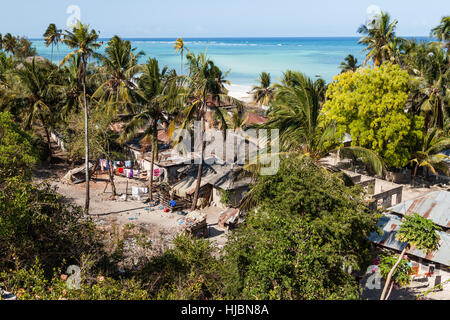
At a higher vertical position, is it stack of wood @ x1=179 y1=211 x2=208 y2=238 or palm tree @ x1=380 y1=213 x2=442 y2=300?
palm tree @ x1=380 y1=213 x2=442 y2=300

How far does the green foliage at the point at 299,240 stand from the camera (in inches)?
315

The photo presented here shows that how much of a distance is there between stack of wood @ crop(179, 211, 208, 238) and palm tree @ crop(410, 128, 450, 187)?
42.7 ft

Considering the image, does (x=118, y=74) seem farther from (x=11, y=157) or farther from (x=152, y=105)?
(x=11, y=157)

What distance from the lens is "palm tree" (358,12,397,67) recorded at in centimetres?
2617

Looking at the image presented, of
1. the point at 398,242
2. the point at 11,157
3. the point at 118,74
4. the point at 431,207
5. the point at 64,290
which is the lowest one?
the point at 398,242

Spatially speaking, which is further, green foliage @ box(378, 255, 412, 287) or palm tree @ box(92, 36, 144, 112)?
palm tree @ box(92, 36, 144, 112)

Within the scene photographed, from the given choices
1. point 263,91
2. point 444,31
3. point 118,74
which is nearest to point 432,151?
point 444,31

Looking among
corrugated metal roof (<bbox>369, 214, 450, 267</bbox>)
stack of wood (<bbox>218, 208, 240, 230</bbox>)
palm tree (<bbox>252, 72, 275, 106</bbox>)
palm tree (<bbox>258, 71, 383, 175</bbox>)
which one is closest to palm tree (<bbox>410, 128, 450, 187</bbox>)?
corrugated metal roof (<bbox>369, 214, 450, 267</bbox>)

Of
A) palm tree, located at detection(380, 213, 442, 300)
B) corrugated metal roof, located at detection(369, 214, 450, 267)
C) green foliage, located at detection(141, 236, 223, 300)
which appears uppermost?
palm tree, located at detection(380, 213, 442, 300)

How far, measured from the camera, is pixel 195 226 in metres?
16.2

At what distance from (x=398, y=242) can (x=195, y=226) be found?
810 centimetres

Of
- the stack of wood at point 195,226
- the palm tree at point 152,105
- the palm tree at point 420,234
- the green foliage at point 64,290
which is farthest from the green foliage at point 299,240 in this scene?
the palm tree at point 152,105

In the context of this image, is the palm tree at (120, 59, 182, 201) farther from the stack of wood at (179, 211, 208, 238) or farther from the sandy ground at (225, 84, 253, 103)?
the sandy ground at (225, 84, 253, 103)

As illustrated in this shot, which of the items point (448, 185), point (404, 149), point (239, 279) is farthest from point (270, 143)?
point (448, 185)
